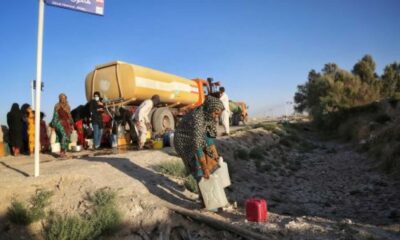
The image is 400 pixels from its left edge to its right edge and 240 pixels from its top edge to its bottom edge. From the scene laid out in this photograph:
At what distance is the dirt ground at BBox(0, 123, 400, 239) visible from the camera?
5336 mm

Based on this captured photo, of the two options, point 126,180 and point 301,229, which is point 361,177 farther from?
point 126,180

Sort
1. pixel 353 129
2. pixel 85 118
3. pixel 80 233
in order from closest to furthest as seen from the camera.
Answer: 1. pixel 80 233
2. pixel 85 118
3. pixel 353 129

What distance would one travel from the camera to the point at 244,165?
1095 cm

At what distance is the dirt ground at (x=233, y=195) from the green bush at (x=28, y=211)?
0.11m

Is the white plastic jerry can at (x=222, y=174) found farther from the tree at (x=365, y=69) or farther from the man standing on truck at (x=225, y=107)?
the tree at (x=365, y=69)

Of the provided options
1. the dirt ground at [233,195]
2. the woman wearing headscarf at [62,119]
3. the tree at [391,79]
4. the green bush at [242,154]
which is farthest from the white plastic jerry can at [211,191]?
the tree at [391,79]

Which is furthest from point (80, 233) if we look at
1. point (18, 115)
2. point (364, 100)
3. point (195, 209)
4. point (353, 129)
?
point (364, 100)

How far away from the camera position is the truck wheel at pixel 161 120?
13875 mm

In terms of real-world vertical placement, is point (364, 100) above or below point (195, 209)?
above

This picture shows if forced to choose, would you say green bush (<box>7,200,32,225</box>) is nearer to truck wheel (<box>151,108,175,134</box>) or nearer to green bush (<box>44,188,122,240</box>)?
green bush (<box>44,188,122,240</box>)

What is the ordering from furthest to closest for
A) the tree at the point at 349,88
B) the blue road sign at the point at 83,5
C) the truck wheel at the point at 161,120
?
the tree at the point at 349,88
the truck wheel at the point at 161,120
the blue road sign at the point at 83,5

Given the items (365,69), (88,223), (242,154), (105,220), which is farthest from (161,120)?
(365,69)

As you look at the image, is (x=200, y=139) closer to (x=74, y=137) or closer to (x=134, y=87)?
(x=74, y=137)

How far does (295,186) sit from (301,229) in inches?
191
